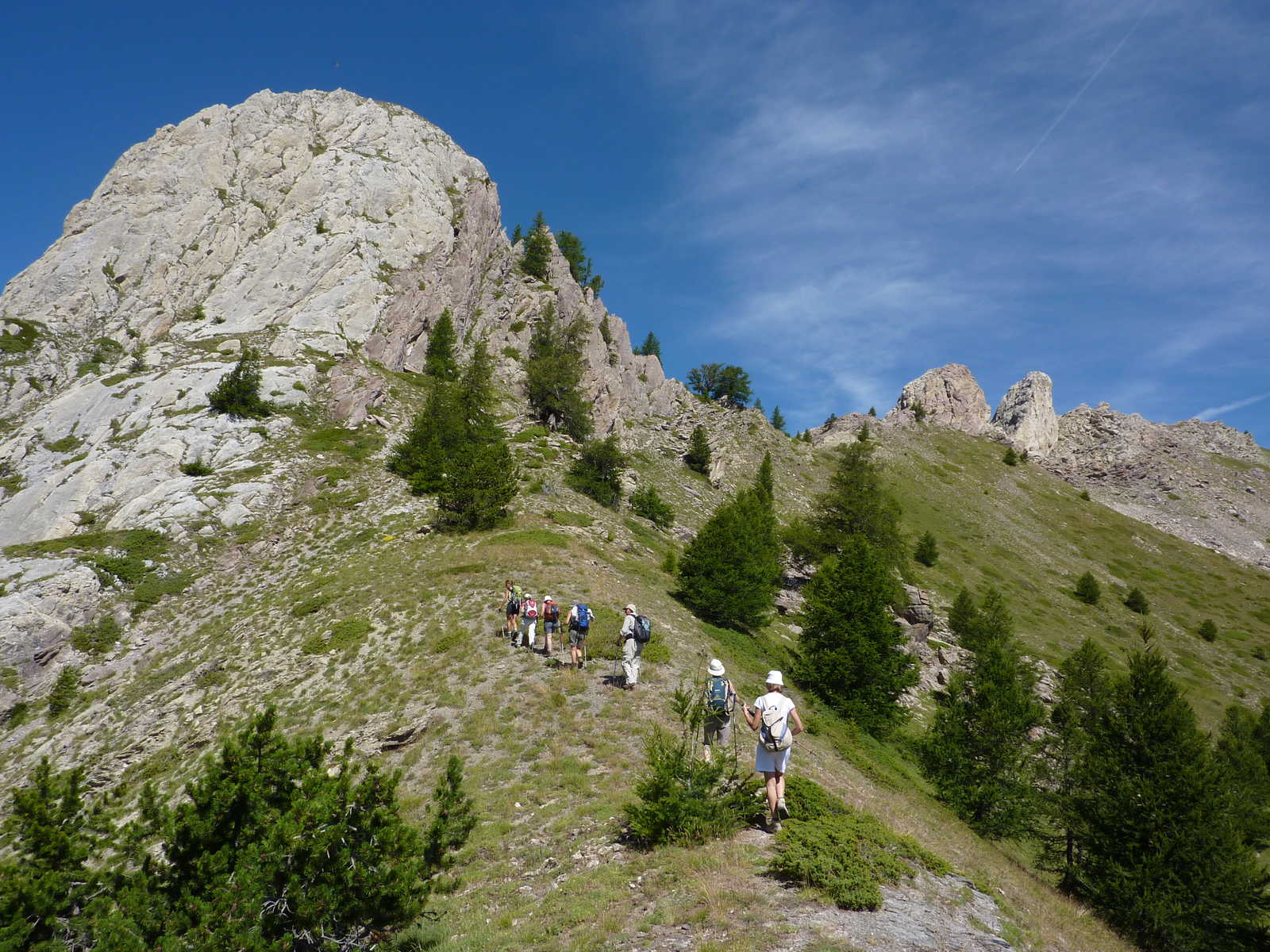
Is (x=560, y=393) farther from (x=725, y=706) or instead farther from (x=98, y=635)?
(x=725, y=706)

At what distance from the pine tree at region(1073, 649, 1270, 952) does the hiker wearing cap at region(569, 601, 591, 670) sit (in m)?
18.8

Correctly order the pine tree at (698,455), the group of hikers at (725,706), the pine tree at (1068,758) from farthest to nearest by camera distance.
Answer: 1. the pine tree at (698,455)
2. the pine tree at (1068,758)
3. the group of hikers at (725,706)

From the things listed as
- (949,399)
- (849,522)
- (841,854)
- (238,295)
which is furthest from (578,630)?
(949,399)

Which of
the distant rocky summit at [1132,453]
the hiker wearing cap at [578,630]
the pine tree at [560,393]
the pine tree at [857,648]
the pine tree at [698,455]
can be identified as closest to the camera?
the hiker wearing cap at [578,630]

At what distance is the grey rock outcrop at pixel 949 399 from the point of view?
16050 centimetres

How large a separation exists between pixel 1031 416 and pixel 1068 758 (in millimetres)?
165595

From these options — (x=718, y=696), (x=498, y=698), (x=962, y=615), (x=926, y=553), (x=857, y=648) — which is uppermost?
(x=926, y=553)

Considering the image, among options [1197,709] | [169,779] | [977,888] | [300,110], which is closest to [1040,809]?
[977,888]

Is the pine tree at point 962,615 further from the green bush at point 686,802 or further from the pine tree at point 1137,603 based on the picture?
the green bush at point 686,802

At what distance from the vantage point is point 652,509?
5381cm

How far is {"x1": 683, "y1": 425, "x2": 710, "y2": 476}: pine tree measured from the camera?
77.2 meters

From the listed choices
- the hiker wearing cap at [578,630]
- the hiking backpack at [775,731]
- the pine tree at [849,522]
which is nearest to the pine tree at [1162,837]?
the hiking backpack at [775,731]

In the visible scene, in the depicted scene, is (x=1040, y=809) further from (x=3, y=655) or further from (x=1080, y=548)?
(x=1080, y=548)

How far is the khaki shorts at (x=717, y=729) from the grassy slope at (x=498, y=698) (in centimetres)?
239
